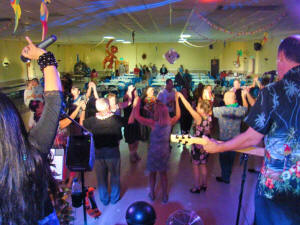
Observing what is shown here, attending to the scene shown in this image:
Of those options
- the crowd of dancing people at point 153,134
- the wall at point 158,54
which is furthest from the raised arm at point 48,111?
the wall at point 158,54

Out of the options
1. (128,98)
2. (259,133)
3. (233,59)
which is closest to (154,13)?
(128,98)

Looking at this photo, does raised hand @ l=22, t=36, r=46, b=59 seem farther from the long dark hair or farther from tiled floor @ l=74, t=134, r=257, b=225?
tiled floor @ l=74, t=134, r=257, b=225

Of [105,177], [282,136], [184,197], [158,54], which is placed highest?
[158,54]

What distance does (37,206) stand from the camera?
1.01 meters

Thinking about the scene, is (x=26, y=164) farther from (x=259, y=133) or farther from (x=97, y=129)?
(x=97, y=129)

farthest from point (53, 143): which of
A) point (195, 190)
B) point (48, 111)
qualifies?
point (195, 190)

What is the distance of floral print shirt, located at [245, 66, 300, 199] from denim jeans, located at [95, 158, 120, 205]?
2.06m

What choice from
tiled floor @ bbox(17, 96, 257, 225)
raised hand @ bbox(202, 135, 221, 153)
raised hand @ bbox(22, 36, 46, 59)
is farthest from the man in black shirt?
raised hand @ bbox(22, 36, 46, 59)

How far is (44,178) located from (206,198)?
265cm

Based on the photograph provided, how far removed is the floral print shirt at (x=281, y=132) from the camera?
3.88ft

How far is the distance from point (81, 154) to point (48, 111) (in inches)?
44.5

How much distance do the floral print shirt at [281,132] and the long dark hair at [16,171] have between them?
1.02 m

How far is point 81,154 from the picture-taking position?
6.85 ft

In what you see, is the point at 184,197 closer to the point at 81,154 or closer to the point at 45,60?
the point at 81,154
